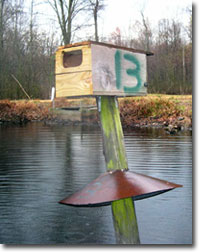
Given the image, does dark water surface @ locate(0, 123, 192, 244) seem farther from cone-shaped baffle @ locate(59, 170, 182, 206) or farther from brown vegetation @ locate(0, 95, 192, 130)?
brown vegetation @ locate(0, 95, 192, 130)

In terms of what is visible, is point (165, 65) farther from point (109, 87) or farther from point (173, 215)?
point (109, 87)

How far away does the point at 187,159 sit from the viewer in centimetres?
752

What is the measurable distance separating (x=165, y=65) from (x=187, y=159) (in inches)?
268

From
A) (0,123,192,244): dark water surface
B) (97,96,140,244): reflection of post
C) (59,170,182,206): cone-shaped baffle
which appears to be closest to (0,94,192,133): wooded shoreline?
(0,123,192,244): dark water surface

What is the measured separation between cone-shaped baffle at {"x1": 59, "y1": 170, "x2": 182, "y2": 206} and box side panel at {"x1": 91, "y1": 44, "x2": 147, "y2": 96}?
525mm

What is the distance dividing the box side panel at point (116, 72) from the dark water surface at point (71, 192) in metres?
1.43

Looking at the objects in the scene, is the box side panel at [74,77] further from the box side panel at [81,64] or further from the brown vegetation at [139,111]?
the brown vegetation at [139,111]

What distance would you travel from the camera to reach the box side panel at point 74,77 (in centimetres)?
248

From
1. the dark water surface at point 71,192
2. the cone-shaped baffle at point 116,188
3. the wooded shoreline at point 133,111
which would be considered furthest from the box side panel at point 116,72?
the wooded shoreline at point 133,111

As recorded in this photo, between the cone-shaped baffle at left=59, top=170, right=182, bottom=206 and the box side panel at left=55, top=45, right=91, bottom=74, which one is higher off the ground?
the box side panel at left=55, top=45, right=91, bottom=74

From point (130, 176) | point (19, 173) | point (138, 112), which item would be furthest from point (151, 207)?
point (138, 112)

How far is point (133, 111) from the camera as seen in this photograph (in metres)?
16.9

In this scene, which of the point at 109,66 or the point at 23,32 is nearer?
the point at 109,66

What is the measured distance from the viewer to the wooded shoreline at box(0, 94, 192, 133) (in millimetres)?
15367
